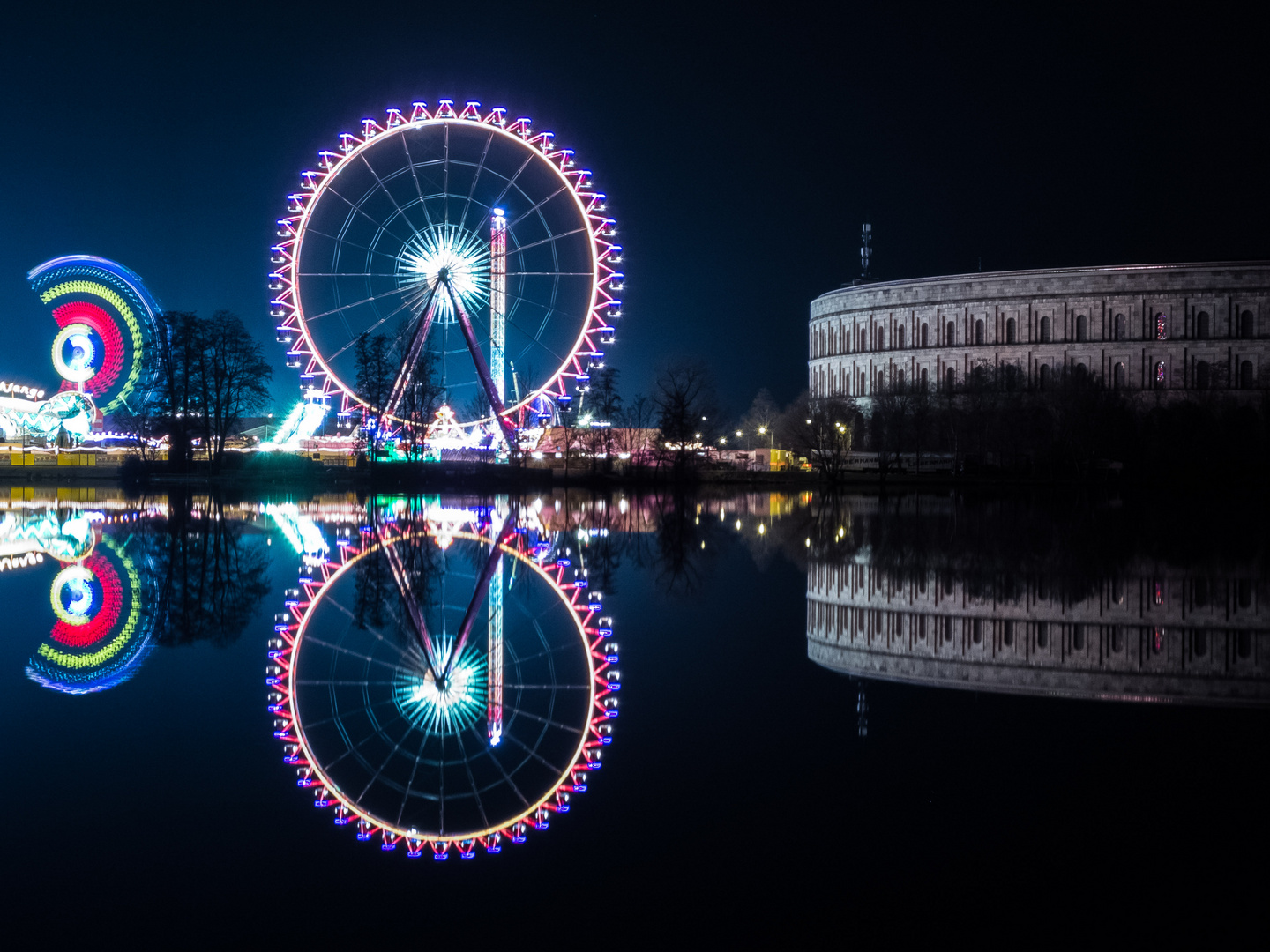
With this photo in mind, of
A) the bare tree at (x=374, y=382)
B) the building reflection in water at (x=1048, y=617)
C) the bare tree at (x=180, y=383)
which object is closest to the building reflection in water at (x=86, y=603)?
the building reflection in water at (x=1048, y=617)

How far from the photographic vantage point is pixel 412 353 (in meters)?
44.8

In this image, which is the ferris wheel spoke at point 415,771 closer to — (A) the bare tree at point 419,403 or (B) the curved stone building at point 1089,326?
(A) the bare tree at point 419,403

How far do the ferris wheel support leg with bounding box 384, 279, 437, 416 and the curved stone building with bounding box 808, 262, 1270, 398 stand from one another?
44856 mm

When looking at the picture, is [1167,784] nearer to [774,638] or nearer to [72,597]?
[774,638]

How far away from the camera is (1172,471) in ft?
205

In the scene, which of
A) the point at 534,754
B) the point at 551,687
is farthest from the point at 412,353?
the point at 534,754

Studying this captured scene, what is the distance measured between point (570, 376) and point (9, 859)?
40.2m

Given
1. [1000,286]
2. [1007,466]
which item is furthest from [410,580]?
[1000,286]

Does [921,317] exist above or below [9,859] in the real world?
above

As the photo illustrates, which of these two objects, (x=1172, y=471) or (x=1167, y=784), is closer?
(x=1167, y=784)

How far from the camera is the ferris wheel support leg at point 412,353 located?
141ft

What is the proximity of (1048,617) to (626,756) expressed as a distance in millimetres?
6783

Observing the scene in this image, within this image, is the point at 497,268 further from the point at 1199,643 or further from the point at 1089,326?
the point at 1089,326

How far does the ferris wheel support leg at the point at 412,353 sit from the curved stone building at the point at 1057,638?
30.4 metres
